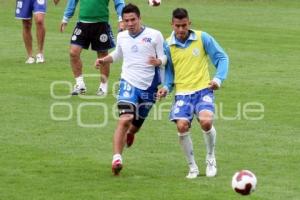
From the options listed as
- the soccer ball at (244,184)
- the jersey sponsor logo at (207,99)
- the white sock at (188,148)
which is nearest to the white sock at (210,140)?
the white sock at (188,148)

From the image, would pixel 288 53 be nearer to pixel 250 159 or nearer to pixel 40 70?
pixel 40 70

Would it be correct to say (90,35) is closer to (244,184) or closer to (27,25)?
(27,25)

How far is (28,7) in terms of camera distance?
20969 mm

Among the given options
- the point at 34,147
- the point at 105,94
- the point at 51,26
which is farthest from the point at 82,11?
the point at 51,26

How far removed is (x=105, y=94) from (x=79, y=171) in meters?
5.50

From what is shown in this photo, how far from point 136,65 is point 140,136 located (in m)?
2.06

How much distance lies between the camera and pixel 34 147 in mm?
12820

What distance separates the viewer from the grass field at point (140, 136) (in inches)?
420

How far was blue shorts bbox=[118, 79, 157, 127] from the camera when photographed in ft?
38.2

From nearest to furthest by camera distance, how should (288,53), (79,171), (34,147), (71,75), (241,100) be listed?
(79,171) → (34,147) → (241,100) → (71,75) → (288,53)

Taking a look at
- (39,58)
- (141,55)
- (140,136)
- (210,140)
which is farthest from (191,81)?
(39,58)

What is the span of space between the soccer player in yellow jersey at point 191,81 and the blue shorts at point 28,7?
987cm

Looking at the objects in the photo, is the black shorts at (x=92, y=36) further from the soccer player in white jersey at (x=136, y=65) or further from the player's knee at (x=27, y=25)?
the soccer player in white jersey at (x=136, y=65)

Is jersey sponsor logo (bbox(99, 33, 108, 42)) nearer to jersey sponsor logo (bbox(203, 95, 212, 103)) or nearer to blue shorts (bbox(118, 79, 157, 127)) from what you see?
blue shorts (bbox(118, 79, 157, 127))
